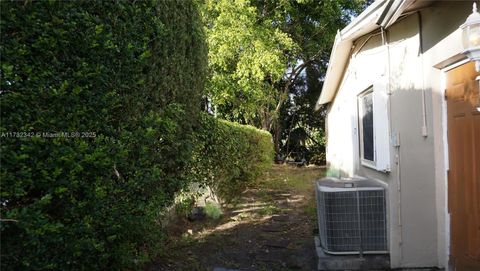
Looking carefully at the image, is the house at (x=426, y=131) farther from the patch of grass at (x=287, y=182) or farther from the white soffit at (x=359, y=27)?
the patch of grass at (x=287, y=182)

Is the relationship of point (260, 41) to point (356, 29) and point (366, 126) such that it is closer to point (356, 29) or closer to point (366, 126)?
point (366, 126)

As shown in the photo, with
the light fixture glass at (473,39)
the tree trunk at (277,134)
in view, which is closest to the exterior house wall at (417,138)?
the light fixture glass at (473,39)

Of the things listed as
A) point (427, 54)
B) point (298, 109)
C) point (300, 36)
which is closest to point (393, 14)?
point (427, 54)

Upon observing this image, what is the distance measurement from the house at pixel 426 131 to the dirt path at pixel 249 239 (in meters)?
1.56

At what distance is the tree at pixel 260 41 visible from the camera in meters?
15.3

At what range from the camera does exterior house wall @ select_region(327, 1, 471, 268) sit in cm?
469

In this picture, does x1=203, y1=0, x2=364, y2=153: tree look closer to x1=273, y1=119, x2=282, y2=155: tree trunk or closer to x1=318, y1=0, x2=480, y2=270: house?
x1=273, y1=119, x2=282, y2=155: tree trunk

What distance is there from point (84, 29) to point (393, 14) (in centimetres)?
341

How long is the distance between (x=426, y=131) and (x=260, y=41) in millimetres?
11324

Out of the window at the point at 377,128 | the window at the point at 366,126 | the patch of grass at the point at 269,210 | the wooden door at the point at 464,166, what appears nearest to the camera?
the wooden door at the point at 464,166

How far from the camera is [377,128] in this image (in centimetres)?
590

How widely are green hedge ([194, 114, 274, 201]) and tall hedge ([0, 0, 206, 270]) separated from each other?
2507mm

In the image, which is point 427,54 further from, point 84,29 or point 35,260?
point 35,260

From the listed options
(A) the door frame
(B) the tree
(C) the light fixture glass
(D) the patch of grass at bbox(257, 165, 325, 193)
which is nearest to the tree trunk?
(B) the tree
